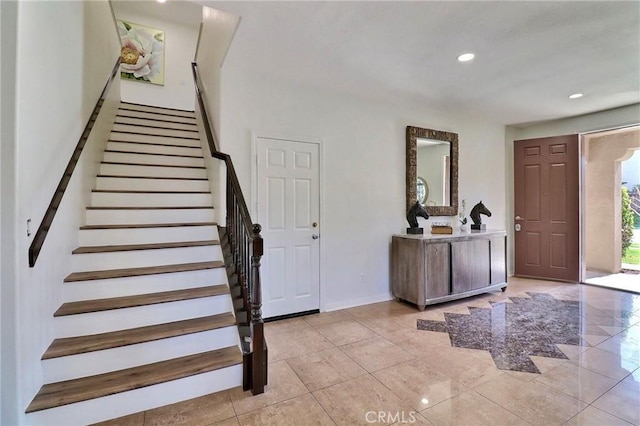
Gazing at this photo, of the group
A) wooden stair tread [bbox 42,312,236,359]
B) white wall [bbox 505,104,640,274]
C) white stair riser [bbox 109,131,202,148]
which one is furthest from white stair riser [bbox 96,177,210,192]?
white wall [bbox 505,104,640,274]

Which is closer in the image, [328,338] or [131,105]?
[328,338]

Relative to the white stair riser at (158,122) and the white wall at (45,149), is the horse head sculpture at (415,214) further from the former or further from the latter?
the white wall at (45,149)

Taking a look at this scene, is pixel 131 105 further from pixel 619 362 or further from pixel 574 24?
pixel 619 362

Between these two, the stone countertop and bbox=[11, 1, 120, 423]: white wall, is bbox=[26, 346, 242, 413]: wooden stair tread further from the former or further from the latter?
the stone countertop

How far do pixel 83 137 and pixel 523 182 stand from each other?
618 cm

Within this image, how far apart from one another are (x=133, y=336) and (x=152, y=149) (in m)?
2.53

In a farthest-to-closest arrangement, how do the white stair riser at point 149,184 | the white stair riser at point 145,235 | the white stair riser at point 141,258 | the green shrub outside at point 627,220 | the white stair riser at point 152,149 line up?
the green shrub outside at point 627,220, the white stair riser at point 152,149, the white stair riser at point 149,184, the white stair riser at point 145,235, the white stair riser at point 141,258

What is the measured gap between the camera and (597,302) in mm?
3846

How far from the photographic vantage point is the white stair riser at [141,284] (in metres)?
2.12

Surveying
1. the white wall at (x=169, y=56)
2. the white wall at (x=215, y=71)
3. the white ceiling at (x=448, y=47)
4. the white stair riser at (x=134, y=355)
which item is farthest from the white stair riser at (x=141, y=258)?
the white wall at (x=169, y=56)

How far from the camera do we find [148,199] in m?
3.07

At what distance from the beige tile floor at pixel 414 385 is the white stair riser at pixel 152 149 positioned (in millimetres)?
2494

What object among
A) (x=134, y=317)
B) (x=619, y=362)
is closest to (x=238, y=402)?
(x=134, y=317)

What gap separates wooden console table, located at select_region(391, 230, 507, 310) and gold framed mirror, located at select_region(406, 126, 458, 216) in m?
0.66
